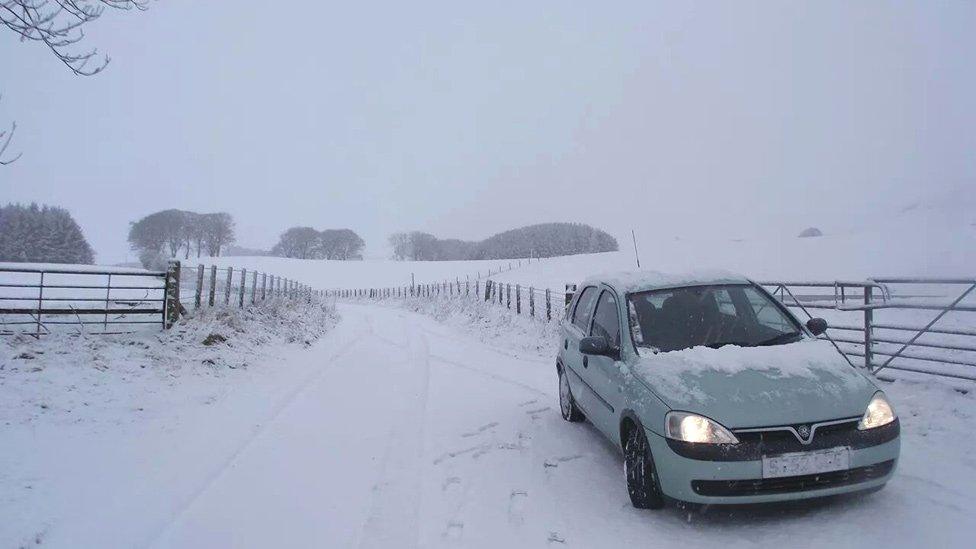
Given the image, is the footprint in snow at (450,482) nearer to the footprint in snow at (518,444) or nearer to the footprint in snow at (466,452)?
the footprint in snow at (466,452)

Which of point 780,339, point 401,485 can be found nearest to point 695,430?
point 780,339

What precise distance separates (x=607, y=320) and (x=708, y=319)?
0.91 metres

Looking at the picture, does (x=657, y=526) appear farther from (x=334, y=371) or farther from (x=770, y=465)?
(x=334, y=371)

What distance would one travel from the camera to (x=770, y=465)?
339cm

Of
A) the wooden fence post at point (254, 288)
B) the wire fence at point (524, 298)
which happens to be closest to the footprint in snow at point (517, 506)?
the wire fence at point (524, 298)

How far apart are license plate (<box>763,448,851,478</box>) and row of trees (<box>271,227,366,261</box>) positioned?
130746 mm

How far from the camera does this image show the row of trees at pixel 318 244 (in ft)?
421

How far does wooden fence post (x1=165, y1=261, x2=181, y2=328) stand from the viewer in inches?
452

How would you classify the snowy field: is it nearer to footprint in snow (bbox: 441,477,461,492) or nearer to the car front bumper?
footprint in snow (bbox: 441,477,461,492)

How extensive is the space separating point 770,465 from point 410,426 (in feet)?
13.3

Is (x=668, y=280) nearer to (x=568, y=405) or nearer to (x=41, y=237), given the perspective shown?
(x=568, y=405)

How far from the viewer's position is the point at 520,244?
396 ft

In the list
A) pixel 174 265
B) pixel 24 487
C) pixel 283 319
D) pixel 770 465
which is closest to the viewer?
pixel 770 465

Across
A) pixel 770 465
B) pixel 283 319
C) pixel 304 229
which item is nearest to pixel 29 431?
pixel 770 465
